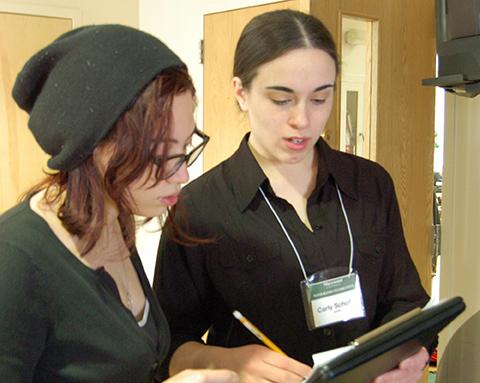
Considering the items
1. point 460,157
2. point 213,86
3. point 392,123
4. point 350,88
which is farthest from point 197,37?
point 460,157

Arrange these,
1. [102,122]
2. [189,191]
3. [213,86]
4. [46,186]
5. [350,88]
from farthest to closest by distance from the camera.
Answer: [213,86], [350,88], [189,191], [46,186], [102,122]

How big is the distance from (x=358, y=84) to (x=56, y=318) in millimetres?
2002

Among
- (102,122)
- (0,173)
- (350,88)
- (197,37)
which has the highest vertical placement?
(197,37)

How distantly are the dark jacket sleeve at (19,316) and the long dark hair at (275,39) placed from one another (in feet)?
2.19

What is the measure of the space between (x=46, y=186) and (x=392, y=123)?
6.58 feet

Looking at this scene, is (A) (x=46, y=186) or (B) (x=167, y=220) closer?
(A) (x=46, y=186)

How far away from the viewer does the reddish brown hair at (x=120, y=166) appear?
80cm

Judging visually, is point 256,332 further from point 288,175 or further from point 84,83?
point 84,83

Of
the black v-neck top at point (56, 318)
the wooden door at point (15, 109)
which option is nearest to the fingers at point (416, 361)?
the black v-neck top at point (56, 318)

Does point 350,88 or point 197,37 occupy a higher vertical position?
point 197,37

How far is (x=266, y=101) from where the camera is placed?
1.20 metres

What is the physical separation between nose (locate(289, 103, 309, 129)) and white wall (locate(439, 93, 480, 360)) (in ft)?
3.15

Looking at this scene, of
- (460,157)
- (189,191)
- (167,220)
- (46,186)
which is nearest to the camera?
(46,186)

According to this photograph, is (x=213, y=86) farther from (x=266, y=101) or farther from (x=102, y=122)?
(x=102, y=122)
